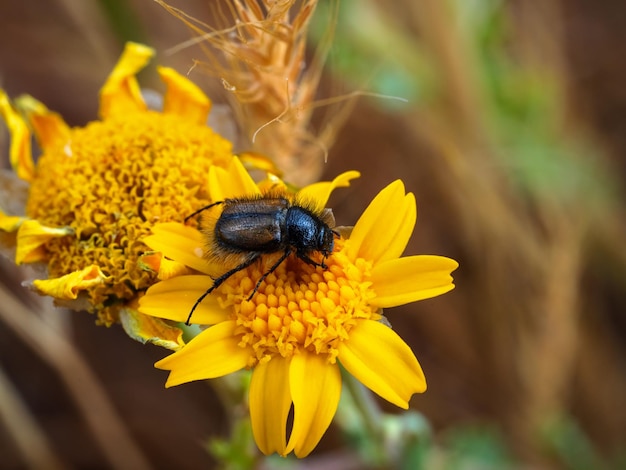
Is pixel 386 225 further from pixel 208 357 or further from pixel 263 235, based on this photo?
pixel 208 357

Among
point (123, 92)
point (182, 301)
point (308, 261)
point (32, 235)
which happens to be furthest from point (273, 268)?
point (123, 92)

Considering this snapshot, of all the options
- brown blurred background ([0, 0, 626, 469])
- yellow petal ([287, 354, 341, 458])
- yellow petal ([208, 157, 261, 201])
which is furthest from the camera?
brown blurred background ([0, 0, 626, 469])

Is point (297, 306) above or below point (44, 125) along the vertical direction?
below

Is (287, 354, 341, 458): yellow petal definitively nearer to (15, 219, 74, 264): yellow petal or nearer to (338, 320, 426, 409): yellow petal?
(338, 320, 426, 409): yellow petal

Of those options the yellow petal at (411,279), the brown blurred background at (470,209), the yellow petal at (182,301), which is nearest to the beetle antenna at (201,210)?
the yellow petal at (182,301)

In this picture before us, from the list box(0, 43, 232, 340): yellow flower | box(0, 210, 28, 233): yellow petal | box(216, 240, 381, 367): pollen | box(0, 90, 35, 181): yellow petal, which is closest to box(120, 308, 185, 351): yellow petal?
box(0, 43, 232, 340): yellow flower

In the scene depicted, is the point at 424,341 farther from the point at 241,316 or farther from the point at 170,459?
the point at 241,316
